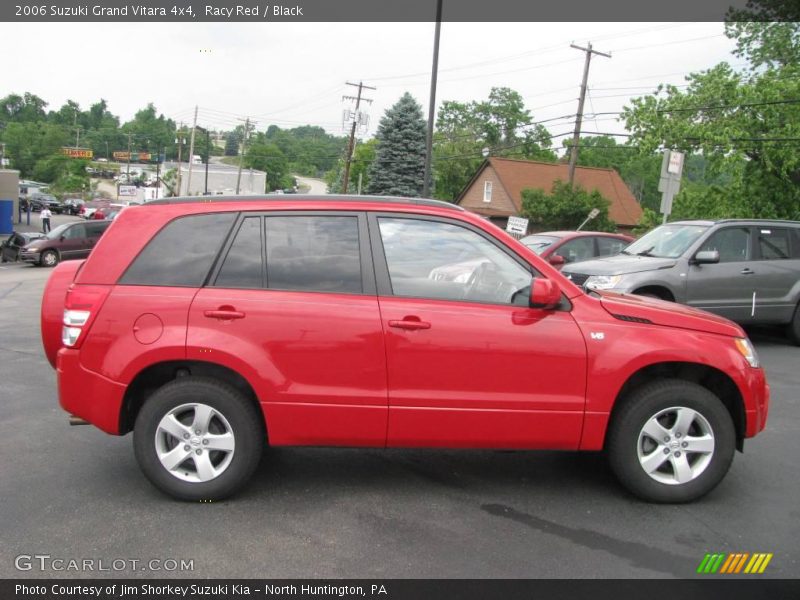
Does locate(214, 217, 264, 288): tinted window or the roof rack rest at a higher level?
the roof rack

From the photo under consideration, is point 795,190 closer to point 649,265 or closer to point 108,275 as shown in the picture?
point 649,265

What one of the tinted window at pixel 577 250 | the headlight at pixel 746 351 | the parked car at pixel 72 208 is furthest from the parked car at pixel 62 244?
the parked car at pixel 72 208

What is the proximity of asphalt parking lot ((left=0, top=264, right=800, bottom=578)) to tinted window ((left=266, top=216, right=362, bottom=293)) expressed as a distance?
52.2 inches

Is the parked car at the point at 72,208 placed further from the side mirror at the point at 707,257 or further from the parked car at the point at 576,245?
the side mirror at the point at 707,257

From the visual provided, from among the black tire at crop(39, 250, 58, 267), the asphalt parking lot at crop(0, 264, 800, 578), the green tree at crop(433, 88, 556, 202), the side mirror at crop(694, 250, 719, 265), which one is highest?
the green tree at crop(433, 88, 556, 202)

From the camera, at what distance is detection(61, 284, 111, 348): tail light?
4.01 m

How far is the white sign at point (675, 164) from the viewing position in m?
14.1

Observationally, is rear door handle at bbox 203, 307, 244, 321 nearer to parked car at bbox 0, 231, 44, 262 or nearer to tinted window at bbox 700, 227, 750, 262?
tinted window at bbox 700, 227, 750, 262

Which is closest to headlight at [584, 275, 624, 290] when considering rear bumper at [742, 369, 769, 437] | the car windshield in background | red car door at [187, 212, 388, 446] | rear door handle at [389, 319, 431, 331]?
the car windshield in background

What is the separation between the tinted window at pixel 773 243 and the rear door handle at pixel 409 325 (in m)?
7.48

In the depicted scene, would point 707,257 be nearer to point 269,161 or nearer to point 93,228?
point 93,228

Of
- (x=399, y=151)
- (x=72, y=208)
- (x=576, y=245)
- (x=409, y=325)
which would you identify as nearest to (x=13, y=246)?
(x=576, y=245)

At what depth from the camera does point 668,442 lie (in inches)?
162

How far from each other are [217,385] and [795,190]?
22.9 m
